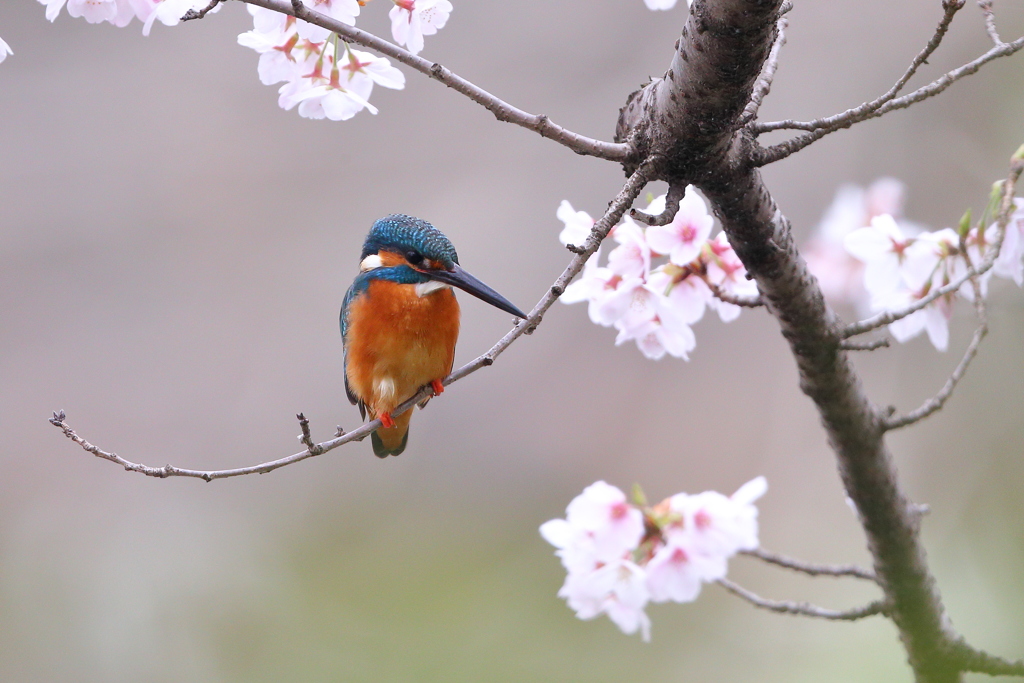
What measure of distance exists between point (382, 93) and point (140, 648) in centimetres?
353

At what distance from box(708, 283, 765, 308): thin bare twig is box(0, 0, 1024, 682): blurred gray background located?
3182 mm

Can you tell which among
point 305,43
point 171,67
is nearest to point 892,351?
point 305,43

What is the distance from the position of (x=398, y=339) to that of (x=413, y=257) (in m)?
0.19

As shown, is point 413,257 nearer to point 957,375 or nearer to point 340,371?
point 957,375

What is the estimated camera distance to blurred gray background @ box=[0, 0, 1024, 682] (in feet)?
14.2

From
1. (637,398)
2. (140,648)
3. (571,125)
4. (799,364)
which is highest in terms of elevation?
(571,125)

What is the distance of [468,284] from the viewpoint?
1.74 metres

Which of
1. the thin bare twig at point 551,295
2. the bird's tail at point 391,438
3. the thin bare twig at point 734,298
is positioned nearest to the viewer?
the thin bare twig at point 551,295

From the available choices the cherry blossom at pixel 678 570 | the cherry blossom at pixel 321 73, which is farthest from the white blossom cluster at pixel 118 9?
the cherry blossom at pixel 678 570

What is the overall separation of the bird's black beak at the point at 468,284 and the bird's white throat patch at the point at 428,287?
12mm

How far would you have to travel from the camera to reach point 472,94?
108 cm

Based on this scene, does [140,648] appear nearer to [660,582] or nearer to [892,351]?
[660,582]

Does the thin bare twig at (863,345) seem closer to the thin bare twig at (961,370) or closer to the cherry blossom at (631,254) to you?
the thin bare twig at (961,370)

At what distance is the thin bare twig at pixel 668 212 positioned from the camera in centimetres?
106
